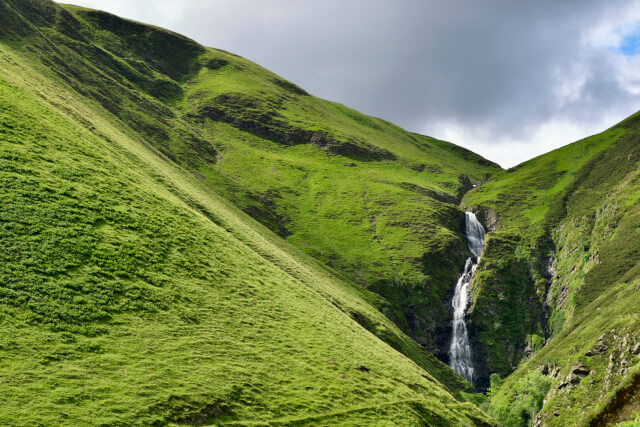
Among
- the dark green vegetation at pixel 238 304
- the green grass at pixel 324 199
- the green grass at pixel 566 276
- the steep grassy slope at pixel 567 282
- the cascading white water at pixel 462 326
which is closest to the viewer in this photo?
the dark green vegetation at pixel 238 304

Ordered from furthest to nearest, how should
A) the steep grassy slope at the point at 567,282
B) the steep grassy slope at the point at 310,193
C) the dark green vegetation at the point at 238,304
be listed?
the steep grassy slope at the point at 310,193, the steep grassy slope at the point at 567,282, the dark green vegetation at the point at 238,304

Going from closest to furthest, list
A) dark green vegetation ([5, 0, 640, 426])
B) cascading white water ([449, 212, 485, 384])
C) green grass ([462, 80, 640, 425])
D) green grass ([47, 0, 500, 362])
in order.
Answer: dark green vegetation ([5, 0, 640, 426]) < green grass ([462, 80, 640, 425]) < cascading white water ([449, 212, 485, 384]) < green grass ([47, 0, 500, 362])

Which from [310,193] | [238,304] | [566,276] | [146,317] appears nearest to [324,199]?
[310,193]

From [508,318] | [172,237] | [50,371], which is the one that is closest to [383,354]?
[172,237]

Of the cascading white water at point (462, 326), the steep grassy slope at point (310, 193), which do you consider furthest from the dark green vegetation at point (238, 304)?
the cascading white water at point (462, 326)

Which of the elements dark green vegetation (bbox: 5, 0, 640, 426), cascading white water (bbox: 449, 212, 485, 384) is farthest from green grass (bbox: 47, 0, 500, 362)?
cascading white water (bbox: 449, 212, 485, 384)

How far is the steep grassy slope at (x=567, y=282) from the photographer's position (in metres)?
62.5

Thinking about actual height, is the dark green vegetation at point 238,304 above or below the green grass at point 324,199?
below

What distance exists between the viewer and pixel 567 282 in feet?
383

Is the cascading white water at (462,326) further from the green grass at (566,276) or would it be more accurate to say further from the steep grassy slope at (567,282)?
the steep grassy slope at (567,282)

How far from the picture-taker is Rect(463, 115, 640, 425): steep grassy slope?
205 feet

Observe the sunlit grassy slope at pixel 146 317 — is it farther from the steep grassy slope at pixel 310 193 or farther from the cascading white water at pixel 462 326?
the steep grassy slope at pixel 310 193

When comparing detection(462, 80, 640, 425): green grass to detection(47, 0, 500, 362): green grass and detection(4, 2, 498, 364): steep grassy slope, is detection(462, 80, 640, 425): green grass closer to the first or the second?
detection(47, 0, 500, 362): green grass

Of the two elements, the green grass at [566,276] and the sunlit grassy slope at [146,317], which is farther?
the green grass at [566,276]
